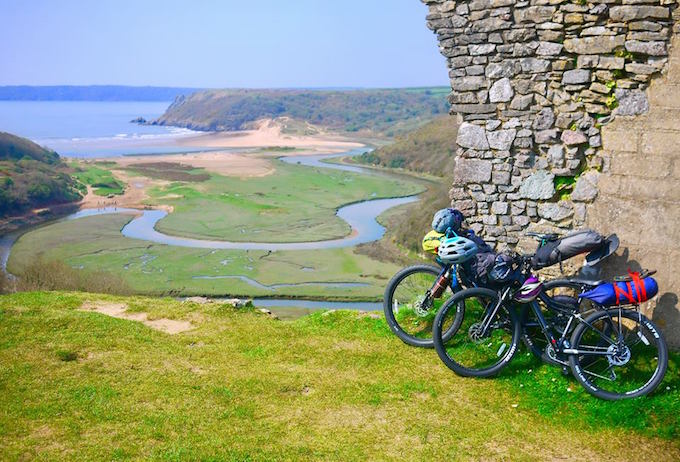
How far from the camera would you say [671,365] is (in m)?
7.32

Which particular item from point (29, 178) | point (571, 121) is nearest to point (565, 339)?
point (571, 121)

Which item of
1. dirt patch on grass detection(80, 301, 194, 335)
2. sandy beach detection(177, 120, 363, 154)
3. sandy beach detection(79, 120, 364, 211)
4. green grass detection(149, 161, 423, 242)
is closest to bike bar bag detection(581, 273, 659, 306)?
dirt patch on grass detection(80, 301, 194, 335)

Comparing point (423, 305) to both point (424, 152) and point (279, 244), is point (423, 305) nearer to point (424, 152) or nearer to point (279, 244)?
point (279, 244)

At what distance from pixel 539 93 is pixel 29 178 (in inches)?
3329

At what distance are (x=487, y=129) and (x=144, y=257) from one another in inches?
1906

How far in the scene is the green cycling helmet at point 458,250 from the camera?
25.5 ft

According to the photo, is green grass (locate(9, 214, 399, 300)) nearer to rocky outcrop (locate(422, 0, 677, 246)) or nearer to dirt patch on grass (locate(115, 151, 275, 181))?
rocky outcrop (locate(422, 0, 677, 246))

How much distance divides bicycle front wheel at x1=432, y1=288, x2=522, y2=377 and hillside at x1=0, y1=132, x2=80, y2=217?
7195 cm

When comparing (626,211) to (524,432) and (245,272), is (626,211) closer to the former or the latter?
(524,432)

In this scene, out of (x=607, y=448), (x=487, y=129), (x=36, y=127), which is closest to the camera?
(x=607, y=448)

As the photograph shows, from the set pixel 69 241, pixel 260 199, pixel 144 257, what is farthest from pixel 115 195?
pixel 144 257

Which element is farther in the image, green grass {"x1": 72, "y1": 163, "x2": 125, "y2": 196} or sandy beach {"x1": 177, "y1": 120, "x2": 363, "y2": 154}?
sandy beach {"x1": 177, "y1": 120, "x2": 363, "y2": 154}

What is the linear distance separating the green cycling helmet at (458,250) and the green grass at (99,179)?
84247mm

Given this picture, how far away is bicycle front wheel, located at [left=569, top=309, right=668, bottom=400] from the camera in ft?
22.5
